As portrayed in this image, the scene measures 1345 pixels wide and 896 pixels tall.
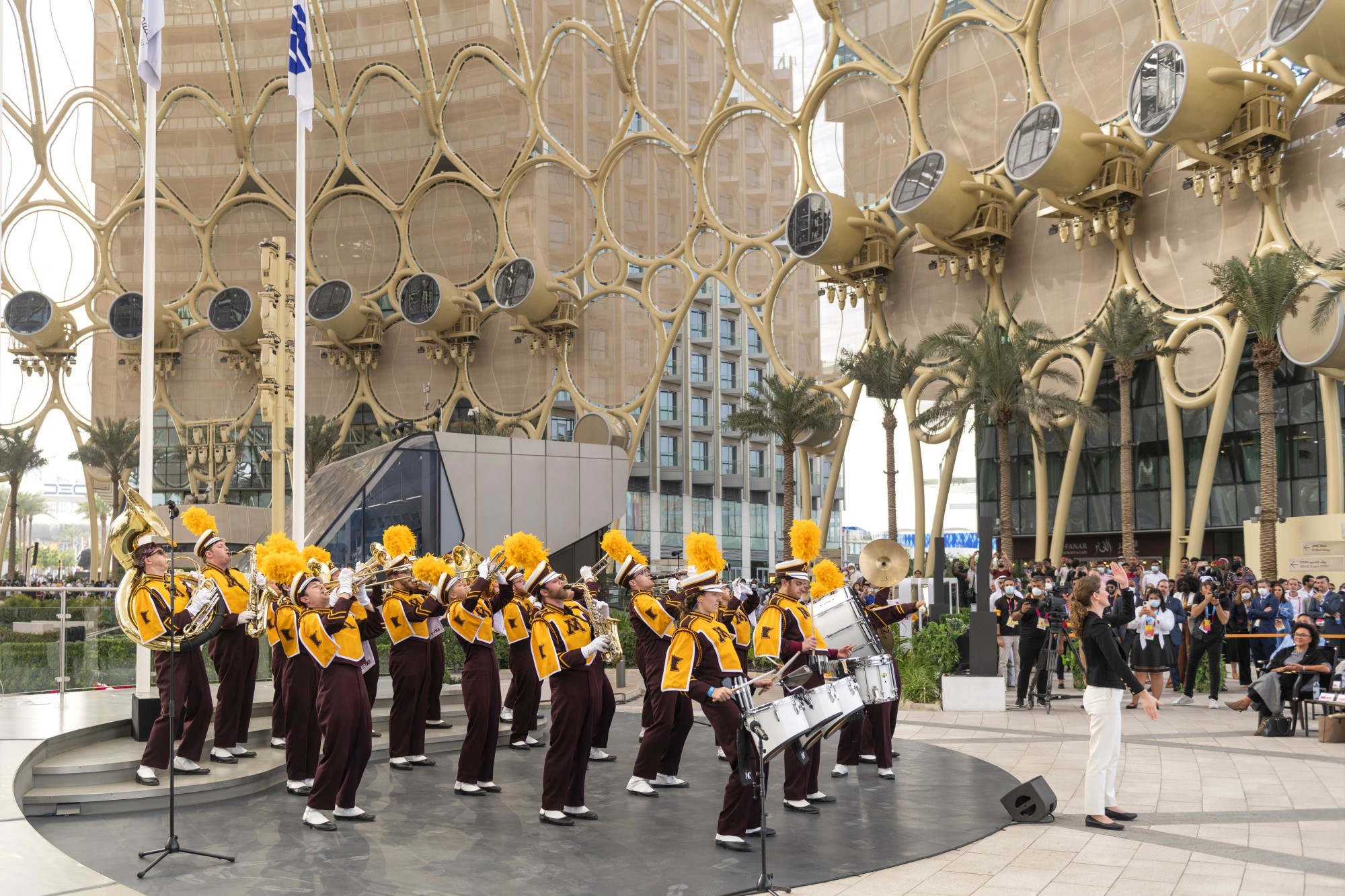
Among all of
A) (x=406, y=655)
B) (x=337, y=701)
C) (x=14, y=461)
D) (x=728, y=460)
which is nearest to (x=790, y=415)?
(x=728, y=460)

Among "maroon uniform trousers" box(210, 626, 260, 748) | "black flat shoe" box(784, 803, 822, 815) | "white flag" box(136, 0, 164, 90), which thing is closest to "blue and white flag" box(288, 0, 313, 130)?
"white flag" box(136, 0, 164, 90)

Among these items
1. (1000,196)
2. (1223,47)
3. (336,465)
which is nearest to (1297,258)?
(1223,47)

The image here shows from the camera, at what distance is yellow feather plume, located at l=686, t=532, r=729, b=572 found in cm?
980

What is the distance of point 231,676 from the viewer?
1120cm

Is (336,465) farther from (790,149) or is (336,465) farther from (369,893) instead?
(369,893)

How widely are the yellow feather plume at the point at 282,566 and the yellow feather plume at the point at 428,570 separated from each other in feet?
8.04

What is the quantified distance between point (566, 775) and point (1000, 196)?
3142 centimetres

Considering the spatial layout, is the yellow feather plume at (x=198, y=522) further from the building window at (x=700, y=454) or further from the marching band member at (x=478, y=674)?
the building window at (x=700, y=454)

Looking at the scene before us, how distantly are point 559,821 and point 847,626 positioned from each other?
351 centimetres

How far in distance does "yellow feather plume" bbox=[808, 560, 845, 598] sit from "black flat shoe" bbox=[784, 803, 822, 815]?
9.82 feet

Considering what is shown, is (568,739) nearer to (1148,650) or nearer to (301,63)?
(1148,650)

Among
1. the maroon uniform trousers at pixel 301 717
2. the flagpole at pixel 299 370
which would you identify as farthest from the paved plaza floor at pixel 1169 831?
the flagpole at pixel 299 370

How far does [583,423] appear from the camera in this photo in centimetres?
5012

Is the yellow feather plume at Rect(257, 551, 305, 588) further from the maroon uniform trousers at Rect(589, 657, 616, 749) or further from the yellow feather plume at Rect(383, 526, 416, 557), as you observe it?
the yellow feather plume at Rect(383, 526, 416, 557)
